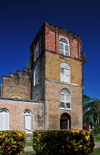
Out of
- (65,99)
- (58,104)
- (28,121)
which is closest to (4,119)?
(28,121)

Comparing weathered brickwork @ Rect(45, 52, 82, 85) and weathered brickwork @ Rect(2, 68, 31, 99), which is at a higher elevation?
weathered brickwork @ Rect(45, 52, 82, 85)

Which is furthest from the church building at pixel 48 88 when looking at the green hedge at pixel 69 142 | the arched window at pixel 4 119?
the green hedge at pixel 69 142

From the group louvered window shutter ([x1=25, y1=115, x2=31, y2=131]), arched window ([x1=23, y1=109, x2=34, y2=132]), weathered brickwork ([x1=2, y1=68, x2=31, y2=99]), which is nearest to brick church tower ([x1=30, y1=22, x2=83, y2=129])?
weathered brickwork ([x1=2, y1=68, x2=31, y2=99])

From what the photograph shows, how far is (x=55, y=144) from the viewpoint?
7898 mm

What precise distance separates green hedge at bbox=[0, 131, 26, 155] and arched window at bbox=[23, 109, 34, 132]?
369 inches

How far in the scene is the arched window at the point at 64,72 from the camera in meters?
21.3

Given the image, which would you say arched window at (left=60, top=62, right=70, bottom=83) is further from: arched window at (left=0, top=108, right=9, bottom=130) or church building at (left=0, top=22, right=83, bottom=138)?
arched window at (left=0, top=108, right=9, bottom=130)

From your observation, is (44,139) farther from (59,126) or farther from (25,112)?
(59,126)

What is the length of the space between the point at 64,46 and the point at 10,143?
16840 millimetres

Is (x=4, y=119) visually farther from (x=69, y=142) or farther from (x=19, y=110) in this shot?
(x=69, y=142)

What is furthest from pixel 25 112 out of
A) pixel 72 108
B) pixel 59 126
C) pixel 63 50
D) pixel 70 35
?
pixel 70 35

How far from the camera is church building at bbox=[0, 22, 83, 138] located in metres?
17.7

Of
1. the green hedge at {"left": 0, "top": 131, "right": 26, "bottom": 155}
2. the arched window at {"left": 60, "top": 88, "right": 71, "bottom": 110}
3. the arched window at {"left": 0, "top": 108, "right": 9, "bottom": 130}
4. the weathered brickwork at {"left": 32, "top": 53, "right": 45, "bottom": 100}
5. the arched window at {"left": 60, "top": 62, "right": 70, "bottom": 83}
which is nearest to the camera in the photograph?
the green hedge at {"left": 0, "top": 131, "right": 26, "bottom": 155}

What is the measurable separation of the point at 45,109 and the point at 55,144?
11.0 metres
